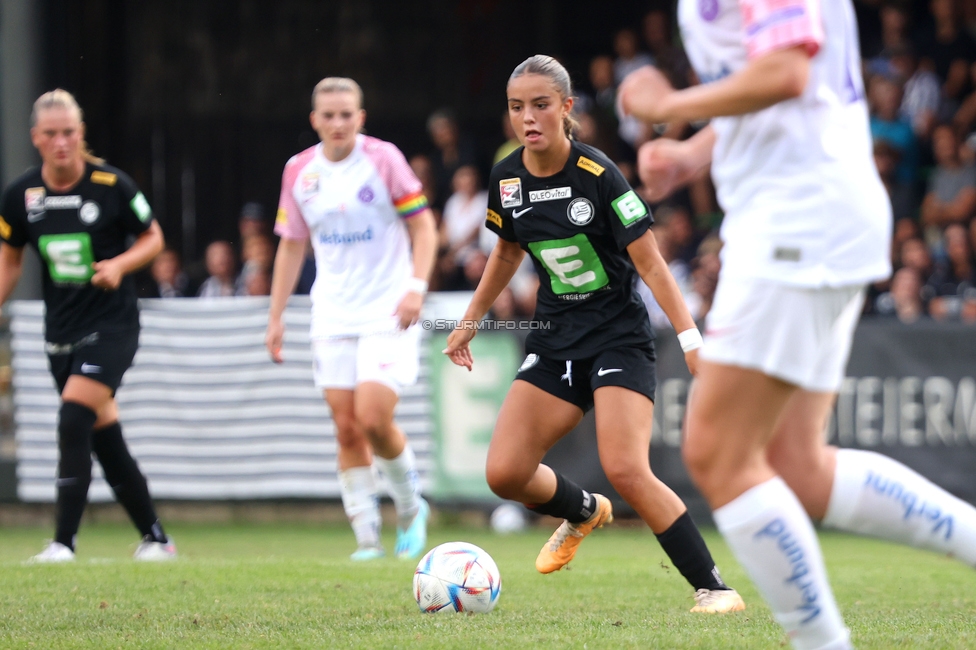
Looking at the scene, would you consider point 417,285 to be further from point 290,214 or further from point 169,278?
point 169,278

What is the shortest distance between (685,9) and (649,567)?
4587 mm

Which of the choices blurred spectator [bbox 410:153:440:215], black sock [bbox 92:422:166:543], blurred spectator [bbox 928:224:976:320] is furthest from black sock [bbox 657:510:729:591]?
blurred spectator [bbox 410:153:440:215]

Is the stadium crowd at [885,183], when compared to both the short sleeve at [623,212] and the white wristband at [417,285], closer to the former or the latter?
the white wristband at [417,285]

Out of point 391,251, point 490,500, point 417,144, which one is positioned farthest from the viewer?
point 417,144

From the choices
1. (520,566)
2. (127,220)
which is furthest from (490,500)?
(127,220)

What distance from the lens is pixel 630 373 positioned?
5.38m

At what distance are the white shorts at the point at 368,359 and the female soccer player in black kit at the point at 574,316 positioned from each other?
1899 mm

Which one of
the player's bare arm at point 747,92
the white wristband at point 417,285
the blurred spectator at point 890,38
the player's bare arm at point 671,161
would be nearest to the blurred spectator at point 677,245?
the blurred spectator at point 890,38

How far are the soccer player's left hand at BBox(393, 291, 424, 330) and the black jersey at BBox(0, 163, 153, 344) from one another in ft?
5.86

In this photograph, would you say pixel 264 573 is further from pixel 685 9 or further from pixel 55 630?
pixel 685 9

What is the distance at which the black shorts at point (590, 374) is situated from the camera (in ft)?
17.6

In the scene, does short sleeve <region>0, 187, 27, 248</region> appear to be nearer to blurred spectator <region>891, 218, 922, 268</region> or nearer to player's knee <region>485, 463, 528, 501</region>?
player's knee <region>485, 463, 528, 501</region>

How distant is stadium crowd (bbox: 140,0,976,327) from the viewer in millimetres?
11461

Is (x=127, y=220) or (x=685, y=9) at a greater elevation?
(x=685, y=9)
